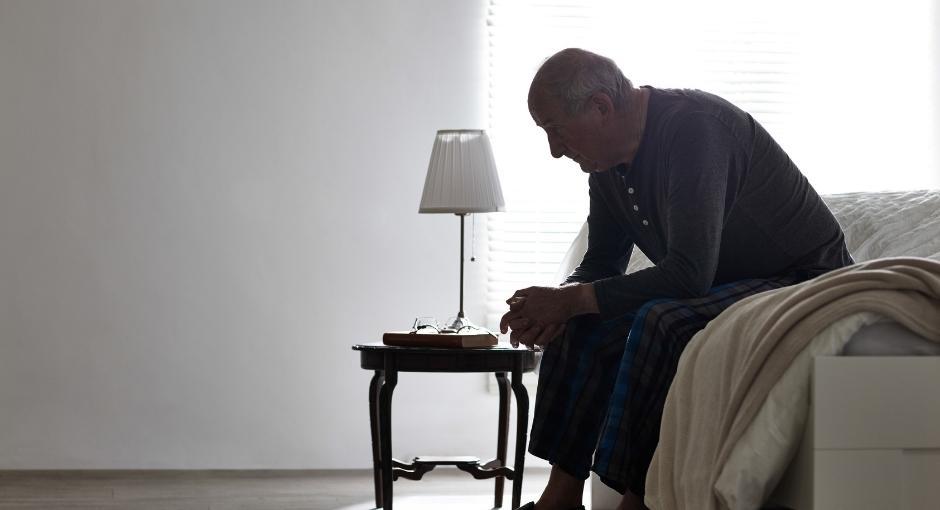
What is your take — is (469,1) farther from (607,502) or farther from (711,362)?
(711,362)

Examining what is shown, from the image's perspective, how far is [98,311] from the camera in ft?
11.3

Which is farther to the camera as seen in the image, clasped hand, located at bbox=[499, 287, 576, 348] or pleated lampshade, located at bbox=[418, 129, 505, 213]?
pleated lampshade, located at bbox=[418, 129, 505, 213]

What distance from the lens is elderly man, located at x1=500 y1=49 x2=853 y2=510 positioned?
1790mm

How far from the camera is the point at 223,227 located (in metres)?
3.49

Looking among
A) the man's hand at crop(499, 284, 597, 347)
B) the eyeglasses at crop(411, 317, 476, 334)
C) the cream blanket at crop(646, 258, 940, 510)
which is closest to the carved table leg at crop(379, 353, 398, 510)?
the eyeglasses at crop(411, 317, 476, 334)

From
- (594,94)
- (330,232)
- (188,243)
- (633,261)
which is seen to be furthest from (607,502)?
(188,243)

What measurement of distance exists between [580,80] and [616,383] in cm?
56

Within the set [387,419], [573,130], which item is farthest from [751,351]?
[387,419]

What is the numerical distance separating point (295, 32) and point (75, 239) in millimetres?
982

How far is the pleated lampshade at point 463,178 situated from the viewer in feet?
9.45

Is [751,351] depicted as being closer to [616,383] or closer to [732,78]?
[616,383]

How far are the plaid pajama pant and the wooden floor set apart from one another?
111 cm

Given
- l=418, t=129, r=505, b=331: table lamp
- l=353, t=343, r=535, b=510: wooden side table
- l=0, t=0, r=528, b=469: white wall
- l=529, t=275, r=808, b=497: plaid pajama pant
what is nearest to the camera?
l=529, t=275, r=808, b=497: plaid pajama pant

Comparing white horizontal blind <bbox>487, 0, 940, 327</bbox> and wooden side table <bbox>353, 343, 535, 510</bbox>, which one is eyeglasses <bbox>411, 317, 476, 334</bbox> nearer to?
wooden side table <bbox>353, 343, 535, 510</bbox>
